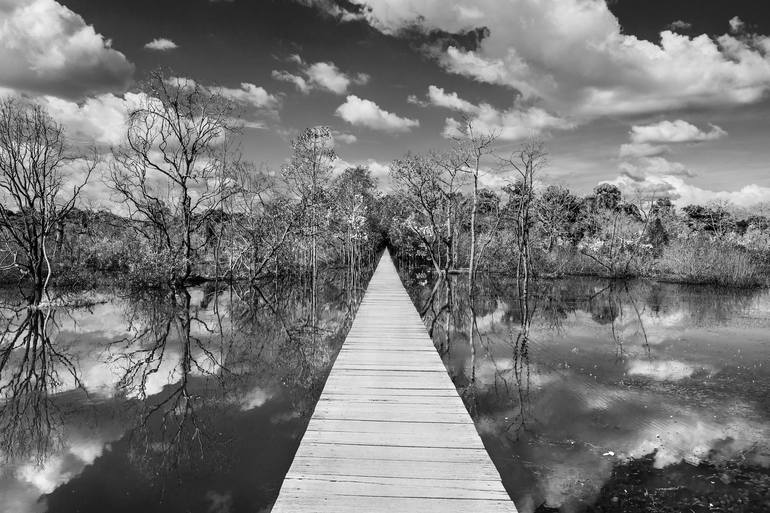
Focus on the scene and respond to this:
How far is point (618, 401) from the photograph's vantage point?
727 centimetres

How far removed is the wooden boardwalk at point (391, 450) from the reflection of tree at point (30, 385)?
3.69 metres

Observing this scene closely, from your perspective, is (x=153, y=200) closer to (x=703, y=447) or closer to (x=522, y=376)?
(x=522, y=376)

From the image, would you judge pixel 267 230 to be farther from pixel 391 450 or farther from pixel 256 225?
pixel 391 450

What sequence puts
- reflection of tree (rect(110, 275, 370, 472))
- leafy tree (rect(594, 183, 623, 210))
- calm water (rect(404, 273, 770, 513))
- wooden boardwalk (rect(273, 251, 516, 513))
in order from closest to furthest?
wooden boardwalk (rect(273, 251, 516, 513)), calm water (rect(404, 273, 770, 513)), reflection of tree (rect(110, 275, 370, 472)), leafy tree (rect(594, 183, 623, 210))

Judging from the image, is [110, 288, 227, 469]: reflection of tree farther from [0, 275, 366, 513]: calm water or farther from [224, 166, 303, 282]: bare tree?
[224, 166, 303, 282]: bare tree

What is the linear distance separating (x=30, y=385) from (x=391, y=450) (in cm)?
735

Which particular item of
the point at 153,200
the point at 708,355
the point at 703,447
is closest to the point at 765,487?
the point at 703,447

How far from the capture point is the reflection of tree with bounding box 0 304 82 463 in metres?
5.85

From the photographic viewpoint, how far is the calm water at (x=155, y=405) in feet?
15.6

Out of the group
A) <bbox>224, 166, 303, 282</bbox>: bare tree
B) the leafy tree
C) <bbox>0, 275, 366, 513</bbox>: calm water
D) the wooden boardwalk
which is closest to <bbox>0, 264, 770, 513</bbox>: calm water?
<bbox>0, 275, 366, 513</bbox>: calm water

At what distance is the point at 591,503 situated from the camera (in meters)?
4.43

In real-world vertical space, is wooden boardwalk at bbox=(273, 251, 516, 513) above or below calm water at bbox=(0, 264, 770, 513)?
above

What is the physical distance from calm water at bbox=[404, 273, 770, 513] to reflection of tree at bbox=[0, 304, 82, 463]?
5959mm

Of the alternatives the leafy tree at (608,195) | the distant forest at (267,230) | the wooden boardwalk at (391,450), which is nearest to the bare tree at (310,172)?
the distant forest at (267,230)
